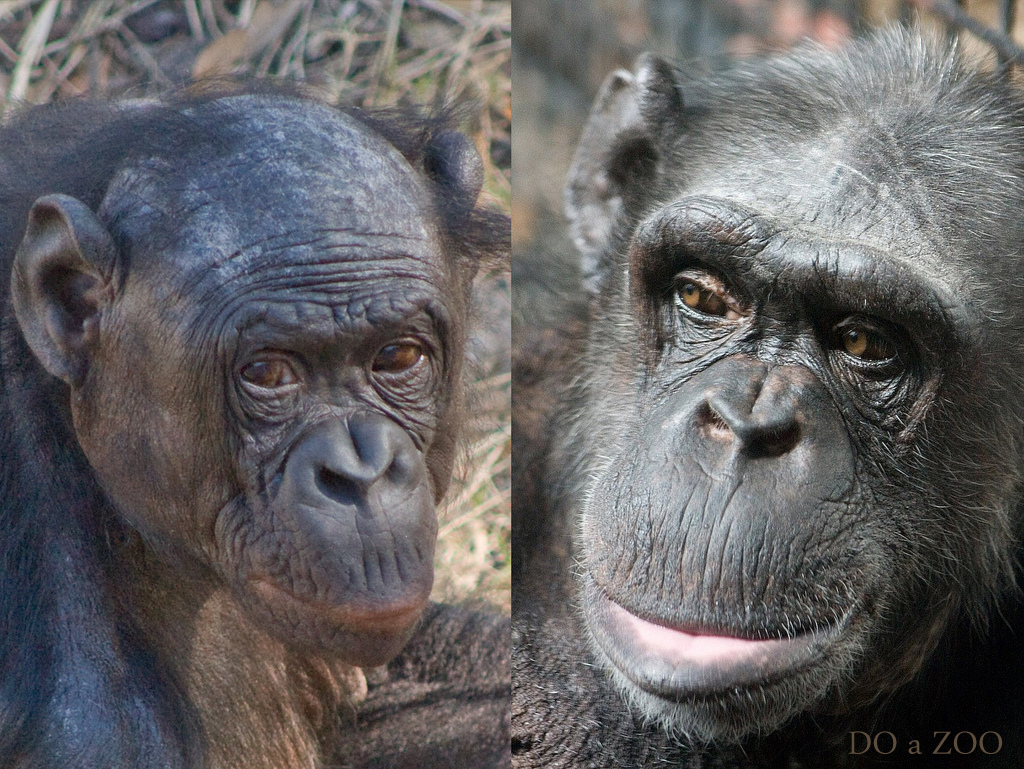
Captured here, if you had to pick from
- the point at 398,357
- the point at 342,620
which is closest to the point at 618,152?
the point at 398,357

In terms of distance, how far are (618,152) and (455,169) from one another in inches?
12.6

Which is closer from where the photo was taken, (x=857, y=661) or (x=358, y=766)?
(x=857, y=661)

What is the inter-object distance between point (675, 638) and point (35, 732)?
36.3 inches

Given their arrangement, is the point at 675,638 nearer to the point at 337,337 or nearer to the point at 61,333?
the point at 337,337

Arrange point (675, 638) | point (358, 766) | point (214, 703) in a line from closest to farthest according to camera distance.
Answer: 1. point (675, 638)
2. point (214, 703)
3. point (358, 766)

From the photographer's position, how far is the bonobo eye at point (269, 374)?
1672mm

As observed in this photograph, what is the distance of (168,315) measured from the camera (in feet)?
5.45

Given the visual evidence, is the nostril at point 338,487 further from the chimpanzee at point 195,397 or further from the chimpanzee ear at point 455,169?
the chimpanzee ear at point 455,169

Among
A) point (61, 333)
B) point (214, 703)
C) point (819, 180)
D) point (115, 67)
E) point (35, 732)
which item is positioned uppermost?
point (819, 180)

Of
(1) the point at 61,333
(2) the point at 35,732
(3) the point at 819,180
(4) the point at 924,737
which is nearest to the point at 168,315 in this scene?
(1) the point at 61,333

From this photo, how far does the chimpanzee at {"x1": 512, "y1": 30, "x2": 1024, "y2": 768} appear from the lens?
163 centimetres

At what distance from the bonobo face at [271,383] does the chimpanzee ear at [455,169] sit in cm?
17

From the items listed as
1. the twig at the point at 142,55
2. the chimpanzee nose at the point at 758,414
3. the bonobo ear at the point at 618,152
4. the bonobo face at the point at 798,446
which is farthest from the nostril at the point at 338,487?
the twig at the point at 142,55

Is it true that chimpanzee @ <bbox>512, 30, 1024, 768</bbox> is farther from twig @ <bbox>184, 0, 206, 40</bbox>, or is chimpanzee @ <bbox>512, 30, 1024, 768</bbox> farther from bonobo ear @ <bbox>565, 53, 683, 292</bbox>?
twig @ <bbox>184, 0, 206, 40</bbox>
